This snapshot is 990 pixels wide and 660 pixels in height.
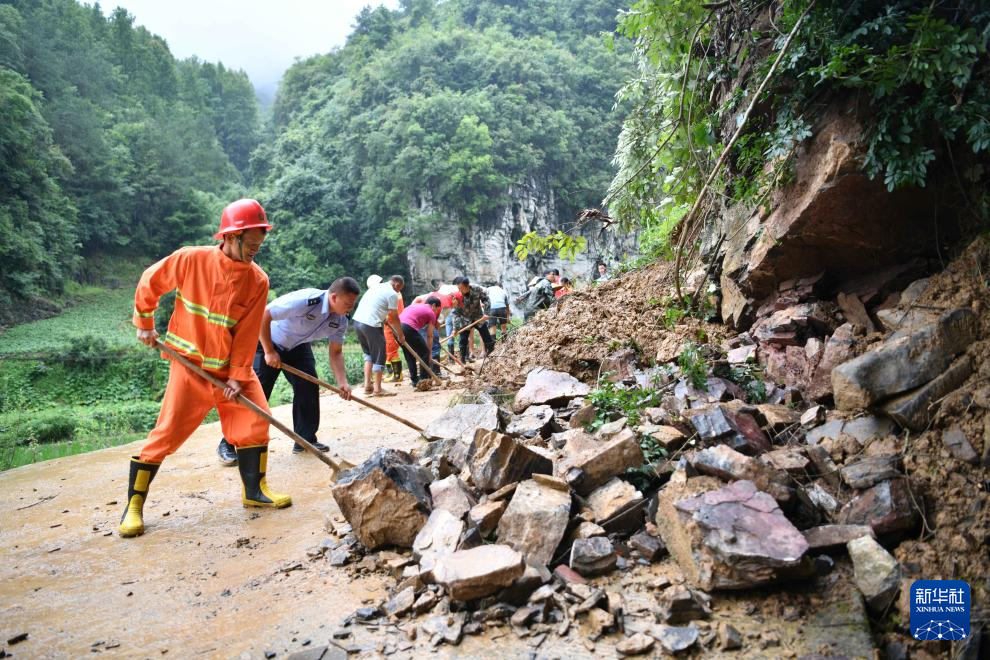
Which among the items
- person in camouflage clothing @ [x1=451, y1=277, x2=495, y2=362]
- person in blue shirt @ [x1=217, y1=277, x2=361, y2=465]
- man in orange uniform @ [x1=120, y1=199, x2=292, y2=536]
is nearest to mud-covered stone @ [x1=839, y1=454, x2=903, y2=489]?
man in orange uniform @ [x1=120, y1=199, x2=292, y2=536]

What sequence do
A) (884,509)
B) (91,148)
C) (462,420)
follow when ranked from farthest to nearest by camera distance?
1. (91,148)
2. (462,420)
3. (884,509)

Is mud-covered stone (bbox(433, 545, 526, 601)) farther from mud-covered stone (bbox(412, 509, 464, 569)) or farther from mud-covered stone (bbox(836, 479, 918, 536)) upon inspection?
mud-covered stone (bbox(836, 479, 918, 536))

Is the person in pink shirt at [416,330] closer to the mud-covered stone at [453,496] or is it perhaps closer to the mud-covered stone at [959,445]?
the mud-covered stone at [453,496]

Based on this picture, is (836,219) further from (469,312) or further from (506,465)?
(469,312)

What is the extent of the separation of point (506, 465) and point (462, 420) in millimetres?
1694

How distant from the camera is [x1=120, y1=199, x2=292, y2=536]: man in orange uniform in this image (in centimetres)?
339

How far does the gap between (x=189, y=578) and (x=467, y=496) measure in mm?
1448

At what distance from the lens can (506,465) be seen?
9.77 ft

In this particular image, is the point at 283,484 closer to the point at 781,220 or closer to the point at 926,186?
the point at 781,220

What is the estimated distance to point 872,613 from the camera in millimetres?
2096

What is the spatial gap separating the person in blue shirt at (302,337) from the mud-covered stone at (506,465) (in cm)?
194

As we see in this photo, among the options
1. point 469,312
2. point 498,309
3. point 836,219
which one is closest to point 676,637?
point 836,219

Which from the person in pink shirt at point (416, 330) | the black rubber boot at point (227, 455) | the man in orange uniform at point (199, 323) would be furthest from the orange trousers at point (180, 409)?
the person in pink shirt at point (416, 330)

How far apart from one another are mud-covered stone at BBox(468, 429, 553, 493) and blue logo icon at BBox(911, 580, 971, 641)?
1.63m
